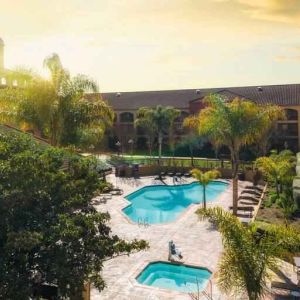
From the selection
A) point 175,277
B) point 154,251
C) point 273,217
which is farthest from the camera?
point 273,217

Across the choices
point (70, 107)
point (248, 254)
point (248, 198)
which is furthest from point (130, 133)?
point (248, 254)

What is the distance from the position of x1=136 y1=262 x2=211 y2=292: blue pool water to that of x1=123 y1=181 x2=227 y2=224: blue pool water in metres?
7.43

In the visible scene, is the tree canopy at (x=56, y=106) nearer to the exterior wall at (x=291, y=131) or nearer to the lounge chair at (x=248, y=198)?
the lounge chair at (x=248, y=198)

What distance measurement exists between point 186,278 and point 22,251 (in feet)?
28.4

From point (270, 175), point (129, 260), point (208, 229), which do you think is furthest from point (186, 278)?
point (270, 175)

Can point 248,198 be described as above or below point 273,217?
above

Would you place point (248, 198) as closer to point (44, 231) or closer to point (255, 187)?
point (255, 187)

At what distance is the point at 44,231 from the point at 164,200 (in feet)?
72.6

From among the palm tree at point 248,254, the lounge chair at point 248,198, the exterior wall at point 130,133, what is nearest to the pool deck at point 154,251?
the lounge chair at point 248,198

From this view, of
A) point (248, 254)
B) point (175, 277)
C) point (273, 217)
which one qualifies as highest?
point (248, 254)

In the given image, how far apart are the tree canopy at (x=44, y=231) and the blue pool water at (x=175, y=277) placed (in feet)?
18.8

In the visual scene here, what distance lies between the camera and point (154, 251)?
55.7 feet

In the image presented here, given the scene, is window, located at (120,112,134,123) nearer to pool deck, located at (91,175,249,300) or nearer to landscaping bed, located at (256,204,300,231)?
pool deck, located at (91,175,249,300)

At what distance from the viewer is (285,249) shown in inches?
398
